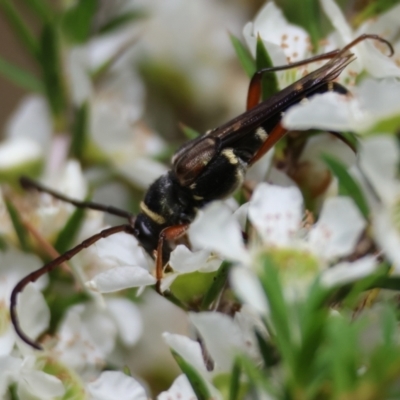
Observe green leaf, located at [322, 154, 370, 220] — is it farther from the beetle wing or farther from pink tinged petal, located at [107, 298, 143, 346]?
pink tinged petal, located at [107, 298, 143, 346]

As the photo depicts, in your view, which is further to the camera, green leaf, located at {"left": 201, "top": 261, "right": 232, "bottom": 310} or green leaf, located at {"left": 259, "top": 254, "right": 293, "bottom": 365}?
green leaf, located at {"left": 201, "top": 261, "right": 232, "bottom": 310}

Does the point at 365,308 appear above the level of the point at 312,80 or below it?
below

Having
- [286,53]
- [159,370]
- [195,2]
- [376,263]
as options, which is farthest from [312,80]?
[195,2]

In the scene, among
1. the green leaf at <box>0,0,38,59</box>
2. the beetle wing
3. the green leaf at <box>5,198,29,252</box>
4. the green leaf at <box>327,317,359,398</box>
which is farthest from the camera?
the green leaf at <box>0,0,38,59</box>

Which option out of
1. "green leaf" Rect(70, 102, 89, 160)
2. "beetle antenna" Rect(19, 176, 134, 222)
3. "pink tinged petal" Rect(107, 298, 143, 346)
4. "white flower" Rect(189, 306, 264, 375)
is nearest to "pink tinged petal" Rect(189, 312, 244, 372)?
"white flower" Rect(189, 306, 264, 375)

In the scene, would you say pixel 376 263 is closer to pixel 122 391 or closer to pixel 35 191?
pixel 122 391

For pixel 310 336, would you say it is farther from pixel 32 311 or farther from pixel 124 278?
pixel 32 311
